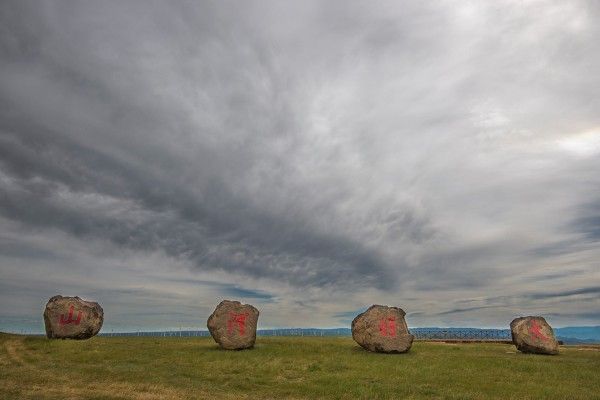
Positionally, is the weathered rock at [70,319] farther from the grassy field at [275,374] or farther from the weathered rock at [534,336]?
the weathered rock at [534,336]

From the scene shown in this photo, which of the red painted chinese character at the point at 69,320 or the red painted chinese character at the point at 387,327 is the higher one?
the red painted chinese character at the point at 69,320

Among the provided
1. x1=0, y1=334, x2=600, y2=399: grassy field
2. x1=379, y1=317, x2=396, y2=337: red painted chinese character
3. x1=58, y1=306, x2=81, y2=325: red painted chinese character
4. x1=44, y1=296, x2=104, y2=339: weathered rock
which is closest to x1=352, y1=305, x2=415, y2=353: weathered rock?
x1=379, y1=317, x2=396, y2=337: red painted chinese character

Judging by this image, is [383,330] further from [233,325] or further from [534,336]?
[534,336]

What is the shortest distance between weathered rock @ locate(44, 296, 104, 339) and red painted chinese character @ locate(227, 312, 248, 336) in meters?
18.2

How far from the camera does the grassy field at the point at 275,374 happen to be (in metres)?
23.6

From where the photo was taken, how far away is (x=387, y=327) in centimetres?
4231

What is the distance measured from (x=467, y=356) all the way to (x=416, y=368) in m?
9.56

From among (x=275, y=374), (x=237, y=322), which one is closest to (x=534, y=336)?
(x=275, y=374)

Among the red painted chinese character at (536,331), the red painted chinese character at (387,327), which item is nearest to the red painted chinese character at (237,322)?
the red painted chinese character at (387,327)

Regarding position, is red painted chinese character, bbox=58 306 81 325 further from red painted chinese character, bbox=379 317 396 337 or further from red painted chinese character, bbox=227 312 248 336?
red painted chinese character, bbox=379 317 396 337

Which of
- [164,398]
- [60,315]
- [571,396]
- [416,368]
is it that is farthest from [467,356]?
[60,315]

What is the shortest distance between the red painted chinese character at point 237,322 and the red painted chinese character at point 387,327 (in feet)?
43.1

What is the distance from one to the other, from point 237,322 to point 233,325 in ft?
1.56

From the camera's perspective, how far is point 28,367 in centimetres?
3109
